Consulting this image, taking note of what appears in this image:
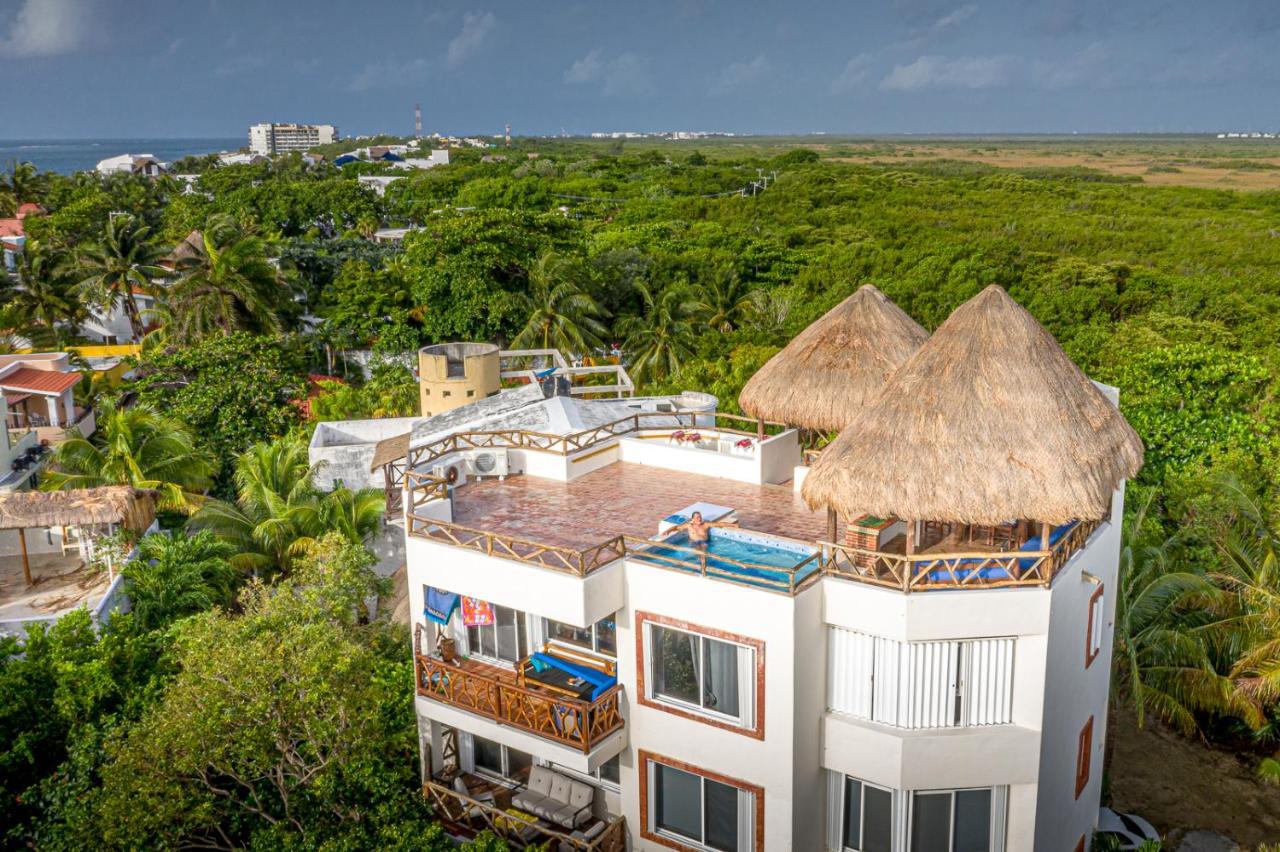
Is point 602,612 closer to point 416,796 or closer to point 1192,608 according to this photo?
point 416,796

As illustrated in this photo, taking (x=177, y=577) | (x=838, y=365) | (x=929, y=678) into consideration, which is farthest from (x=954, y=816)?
(x=177, y=577)

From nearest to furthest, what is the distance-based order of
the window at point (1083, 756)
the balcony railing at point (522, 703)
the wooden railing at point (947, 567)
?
the wooden railing at point (947, 567), the balcony railing at point (522, 703), the window at point (1083, 756)

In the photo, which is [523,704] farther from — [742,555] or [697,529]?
[742,555]

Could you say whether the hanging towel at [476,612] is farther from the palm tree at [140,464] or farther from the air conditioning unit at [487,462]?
the palm tree at [140,464]

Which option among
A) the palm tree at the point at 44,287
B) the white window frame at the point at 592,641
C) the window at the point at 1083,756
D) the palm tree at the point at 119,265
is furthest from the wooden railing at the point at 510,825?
the palm tree at the point at 44,287

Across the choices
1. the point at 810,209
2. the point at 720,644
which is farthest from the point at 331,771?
the point at 810,209

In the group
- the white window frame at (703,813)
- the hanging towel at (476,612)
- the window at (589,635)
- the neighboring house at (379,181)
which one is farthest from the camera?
the neighboring house at (379,181)

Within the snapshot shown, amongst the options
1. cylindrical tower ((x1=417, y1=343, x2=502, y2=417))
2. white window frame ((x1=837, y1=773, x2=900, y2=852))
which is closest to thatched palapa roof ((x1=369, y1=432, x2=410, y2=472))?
cylindrical tower ((x1=417, y1=343, x2=502, y2=417))
